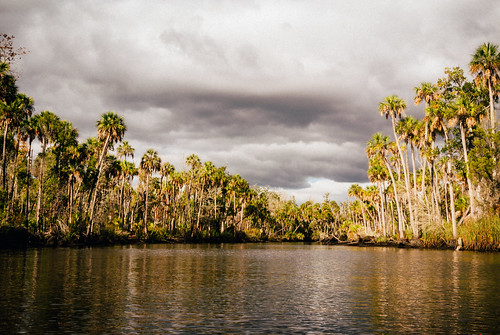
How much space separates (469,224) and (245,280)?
3643 cm

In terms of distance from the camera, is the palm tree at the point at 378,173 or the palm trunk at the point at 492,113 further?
the palm tree at the point at 378,173

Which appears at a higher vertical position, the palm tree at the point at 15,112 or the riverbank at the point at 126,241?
the palm tree at the point at 15,112

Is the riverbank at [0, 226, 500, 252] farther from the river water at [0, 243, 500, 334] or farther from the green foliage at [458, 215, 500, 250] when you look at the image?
the river water at [0, 243, 500, 334]

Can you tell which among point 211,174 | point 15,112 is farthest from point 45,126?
point 211,174

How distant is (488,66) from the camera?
5225cm

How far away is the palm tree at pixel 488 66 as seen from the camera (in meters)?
52.1

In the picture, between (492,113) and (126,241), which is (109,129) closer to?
(126,241)

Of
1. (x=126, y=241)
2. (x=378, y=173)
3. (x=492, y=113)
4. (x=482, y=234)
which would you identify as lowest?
(x=126, y=241)

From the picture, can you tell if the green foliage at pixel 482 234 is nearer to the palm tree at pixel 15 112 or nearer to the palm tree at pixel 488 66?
the palm tree at pixel 488 66

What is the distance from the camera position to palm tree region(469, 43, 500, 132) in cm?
5209

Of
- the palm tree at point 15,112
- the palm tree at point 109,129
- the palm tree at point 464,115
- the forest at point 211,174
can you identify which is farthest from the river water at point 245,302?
the palm tree at point 109,129

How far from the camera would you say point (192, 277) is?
2439 cm

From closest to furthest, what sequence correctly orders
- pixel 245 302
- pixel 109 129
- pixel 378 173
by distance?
pixel 245 302 → pixel 109 129 → pixel 378 173

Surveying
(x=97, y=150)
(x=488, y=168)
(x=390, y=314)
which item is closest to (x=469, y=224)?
(x=488, y=168)
